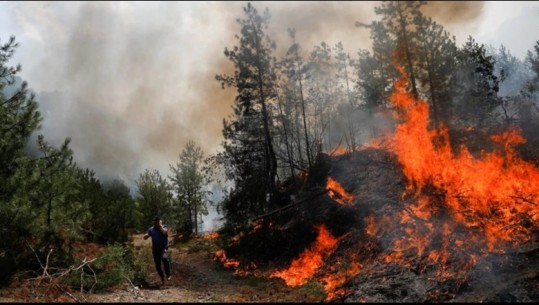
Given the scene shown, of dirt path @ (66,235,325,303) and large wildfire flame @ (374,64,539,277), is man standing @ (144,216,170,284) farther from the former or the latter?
large wildfire flame @ (374,64,539,277)

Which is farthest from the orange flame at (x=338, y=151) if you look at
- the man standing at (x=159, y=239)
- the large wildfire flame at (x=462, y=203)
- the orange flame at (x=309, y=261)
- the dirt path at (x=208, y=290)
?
the man standing at (x=159, y=239)

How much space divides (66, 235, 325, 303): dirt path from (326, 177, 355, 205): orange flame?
556cm

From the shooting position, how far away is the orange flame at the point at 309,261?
14.5 metres

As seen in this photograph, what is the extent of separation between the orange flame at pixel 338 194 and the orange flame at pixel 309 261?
1.79 meters

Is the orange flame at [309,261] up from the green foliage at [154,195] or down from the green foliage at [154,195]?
down

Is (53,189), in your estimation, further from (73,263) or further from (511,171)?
(511,171)

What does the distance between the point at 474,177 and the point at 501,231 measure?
10.3 feet

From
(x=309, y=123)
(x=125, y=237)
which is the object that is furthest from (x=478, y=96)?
(x=125, y=237)

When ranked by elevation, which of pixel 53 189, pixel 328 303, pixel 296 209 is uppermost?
pixel 53 189

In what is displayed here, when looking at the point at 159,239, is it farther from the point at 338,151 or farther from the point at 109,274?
the point at 338,151

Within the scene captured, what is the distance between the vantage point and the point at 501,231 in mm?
11773

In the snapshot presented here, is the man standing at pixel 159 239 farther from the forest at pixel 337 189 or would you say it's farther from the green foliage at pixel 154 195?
the green foliage at pixel 154 195

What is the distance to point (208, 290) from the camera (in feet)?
44.4

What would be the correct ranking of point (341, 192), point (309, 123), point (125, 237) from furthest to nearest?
1. point (309, 123)
2. point (125, 237)
3. point (341, 192)
